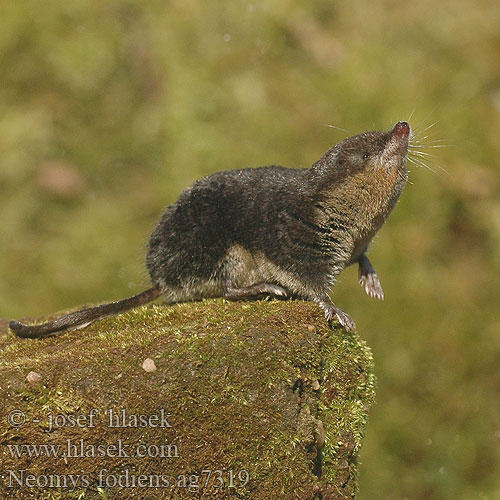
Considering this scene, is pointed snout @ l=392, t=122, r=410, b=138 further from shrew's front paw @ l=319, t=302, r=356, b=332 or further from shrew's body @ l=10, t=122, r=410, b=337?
shrew's front paw @ l=319, t=302, r=356, b=332

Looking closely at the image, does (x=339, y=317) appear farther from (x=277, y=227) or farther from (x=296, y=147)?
(x=296, y=147)

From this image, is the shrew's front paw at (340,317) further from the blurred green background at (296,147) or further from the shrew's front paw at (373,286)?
the blurred green background at (296,147)

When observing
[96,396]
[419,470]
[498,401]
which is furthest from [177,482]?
[498,401]

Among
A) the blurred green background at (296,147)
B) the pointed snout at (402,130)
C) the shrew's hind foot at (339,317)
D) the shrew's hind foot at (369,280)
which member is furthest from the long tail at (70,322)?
the blurred green background at (296,147)

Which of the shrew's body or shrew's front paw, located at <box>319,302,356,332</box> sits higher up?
the shrew's body

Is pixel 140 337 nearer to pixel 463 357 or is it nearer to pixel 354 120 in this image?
pixel 463 357

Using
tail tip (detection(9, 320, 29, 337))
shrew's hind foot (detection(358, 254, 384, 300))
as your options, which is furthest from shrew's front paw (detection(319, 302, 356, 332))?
tail tip (detection(9, 320, 29, 337))
